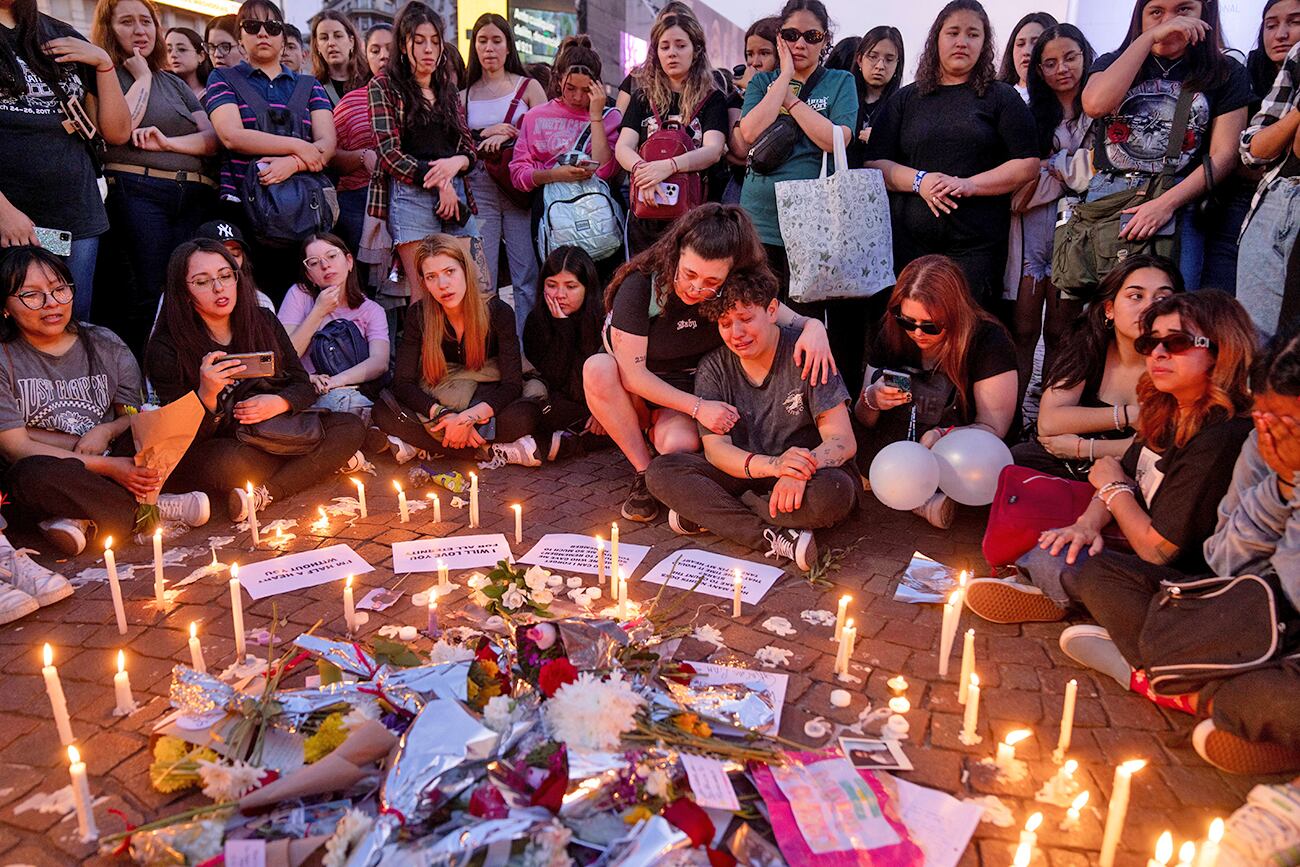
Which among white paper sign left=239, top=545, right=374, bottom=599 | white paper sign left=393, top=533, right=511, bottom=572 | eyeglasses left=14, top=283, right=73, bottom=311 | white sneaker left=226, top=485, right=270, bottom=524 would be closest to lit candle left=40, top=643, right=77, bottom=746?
white paper sign left=239, top=545, right=374, bottom=599

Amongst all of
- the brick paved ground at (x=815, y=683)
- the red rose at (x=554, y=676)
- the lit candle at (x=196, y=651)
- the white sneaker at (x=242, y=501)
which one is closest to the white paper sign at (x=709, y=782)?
the red rose at (x=554, y=676)

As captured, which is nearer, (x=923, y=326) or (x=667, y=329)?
(x=923, y=326)

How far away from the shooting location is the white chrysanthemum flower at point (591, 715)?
2074mm

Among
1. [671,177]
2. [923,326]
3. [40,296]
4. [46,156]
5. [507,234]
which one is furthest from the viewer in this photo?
[507,234]

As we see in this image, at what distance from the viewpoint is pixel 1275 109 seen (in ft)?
12.9

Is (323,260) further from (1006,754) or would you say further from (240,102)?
(1006,754)

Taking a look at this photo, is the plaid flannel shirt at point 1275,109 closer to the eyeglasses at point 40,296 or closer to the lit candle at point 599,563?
the lit candle at point 599,563

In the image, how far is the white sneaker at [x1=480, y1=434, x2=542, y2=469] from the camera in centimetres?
541

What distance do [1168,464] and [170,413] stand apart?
4.22m

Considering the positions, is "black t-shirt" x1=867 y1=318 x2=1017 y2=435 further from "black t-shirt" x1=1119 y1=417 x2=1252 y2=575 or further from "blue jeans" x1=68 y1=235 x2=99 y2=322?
"blue jeans" x1=68 y1=235 x2=99 y2=322

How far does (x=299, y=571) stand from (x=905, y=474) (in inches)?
104

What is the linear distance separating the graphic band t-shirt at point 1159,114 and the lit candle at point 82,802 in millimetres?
4946

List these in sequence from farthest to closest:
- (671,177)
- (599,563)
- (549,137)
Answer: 1. (549,137)
2. (671,177)
3. (599,563)

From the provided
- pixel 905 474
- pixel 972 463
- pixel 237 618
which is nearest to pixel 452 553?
pixel 237 618
